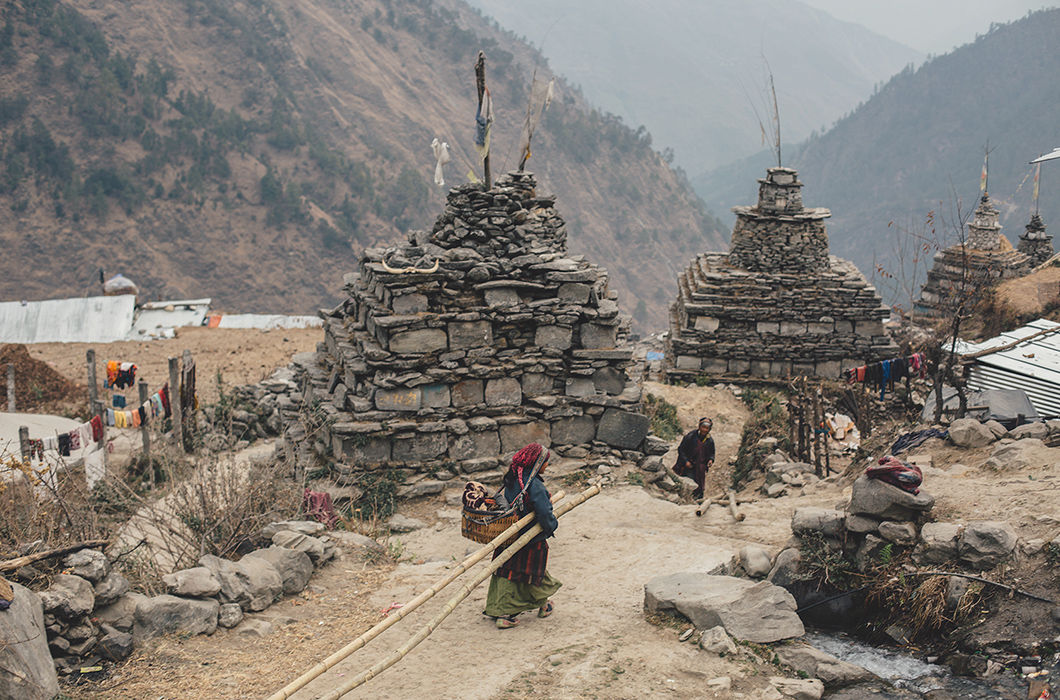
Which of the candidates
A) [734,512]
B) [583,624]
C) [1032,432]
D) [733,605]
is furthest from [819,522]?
[1032,432]

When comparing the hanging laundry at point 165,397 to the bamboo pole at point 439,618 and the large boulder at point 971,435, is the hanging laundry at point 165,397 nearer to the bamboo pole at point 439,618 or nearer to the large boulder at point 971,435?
the bamboo pole at point 439,618

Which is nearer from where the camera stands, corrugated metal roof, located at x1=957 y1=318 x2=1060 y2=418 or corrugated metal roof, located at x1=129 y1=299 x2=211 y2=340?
corrugated metal roof, located at x1=957 y1=318 x2=1060 y2=418

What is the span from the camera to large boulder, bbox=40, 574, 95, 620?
510 centimetres

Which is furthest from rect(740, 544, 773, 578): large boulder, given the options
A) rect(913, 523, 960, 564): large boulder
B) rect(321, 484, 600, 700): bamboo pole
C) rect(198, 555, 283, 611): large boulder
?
rect(198, 555, 283, 611): large boulder

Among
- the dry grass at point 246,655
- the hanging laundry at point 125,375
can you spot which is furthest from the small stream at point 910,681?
the hanging laundry at point 125,375

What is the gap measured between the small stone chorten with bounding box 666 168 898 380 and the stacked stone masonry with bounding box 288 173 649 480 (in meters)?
8.94

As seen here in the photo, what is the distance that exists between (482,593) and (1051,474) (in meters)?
4.64

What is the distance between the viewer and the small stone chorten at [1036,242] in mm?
28062

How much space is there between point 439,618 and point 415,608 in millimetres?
280

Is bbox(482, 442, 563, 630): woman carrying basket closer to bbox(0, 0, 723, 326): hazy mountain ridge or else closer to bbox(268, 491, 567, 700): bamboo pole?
bbox(268, 491, 567, 700): bamboo pole

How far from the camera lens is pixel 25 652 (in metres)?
4.58

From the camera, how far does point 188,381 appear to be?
1384 centimetres

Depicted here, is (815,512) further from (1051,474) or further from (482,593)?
Answer: (482,593)

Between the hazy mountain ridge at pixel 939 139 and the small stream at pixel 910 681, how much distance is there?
285 ft
